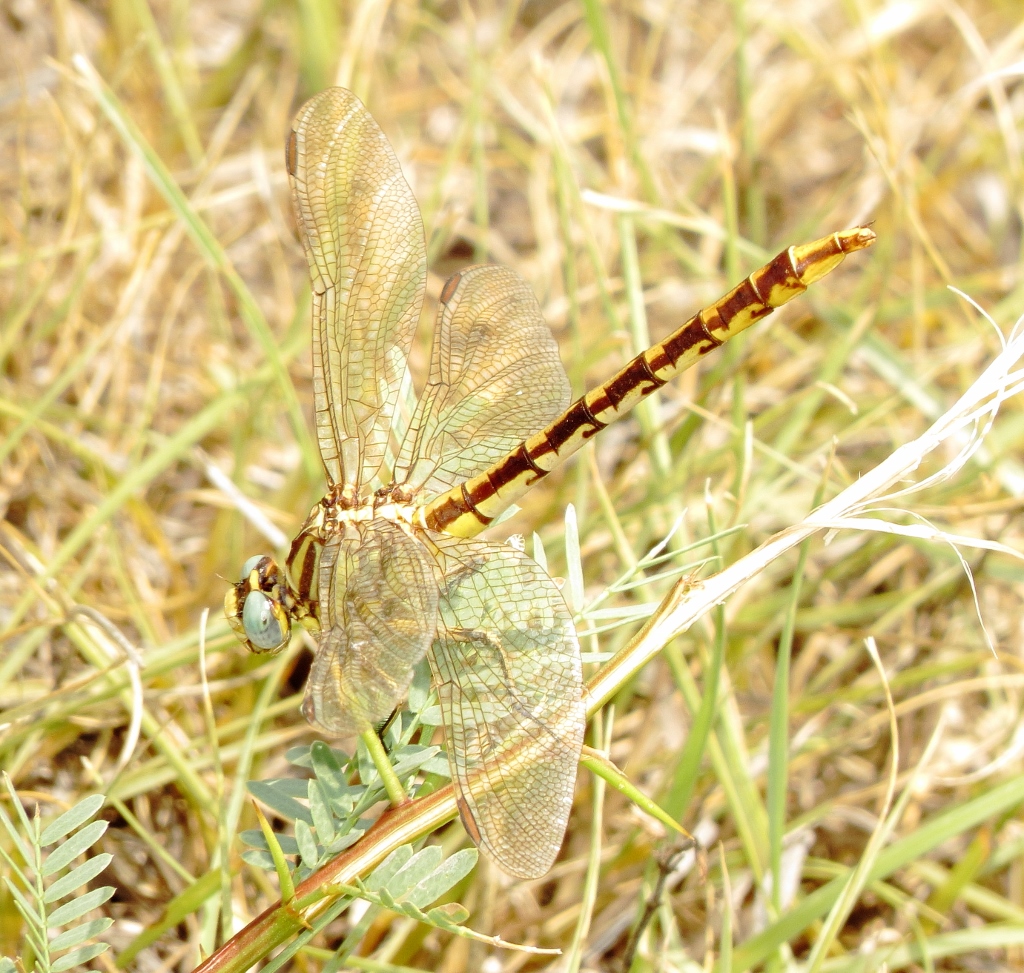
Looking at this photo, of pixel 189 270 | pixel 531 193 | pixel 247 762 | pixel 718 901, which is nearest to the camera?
pixel 247 762

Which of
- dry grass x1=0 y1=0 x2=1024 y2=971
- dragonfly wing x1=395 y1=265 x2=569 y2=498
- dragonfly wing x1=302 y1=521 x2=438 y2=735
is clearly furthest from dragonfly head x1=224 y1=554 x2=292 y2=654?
dragonfly wing x1=395 y1=265 x2=569 y2=498

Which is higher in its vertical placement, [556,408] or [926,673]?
[556,408]

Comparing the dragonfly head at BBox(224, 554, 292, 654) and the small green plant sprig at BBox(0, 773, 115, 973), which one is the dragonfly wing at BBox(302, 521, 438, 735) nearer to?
the dragonfly head at BBox(224, 554, 292, 654)

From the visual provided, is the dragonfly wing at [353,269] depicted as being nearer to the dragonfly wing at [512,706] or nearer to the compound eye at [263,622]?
the compound eye at [263,622]

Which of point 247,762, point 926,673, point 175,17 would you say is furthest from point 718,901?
point 175,17

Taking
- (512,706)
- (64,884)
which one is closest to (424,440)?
(512,706)

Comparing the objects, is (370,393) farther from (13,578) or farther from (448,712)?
(13,578)

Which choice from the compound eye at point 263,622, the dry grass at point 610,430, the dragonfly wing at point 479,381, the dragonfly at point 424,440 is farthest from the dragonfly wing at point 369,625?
the dry grass at point 610,430
